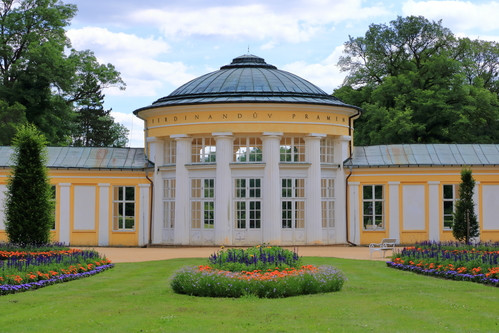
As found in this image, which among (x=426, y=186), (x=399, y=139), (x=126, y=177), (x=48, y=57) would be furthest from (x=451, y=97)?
(x=48, y=57)

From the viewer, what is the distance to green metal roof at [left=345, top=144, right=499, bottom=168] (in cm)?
3628

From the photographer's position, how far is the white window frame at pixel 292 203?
116 ft

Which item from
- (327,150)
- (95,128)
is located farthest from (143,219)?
(95,128)

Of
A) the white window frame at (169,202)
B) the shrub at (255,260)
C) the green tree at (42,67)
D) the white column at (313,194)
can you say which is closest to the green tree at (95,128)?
the green tree at (42,67)

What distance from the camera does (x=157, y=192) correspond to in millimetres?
36844

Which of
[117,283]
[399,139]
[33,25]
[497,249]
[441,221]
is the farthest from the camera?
[33,25]

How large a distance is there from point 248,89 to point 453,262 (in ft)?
59.1

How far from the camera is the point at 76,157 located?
38.0 meters

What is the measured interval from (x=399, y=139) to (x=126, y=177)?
65.4ft

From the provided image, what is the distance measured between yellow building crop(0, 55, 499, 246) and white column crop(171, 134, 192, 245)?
5 cm

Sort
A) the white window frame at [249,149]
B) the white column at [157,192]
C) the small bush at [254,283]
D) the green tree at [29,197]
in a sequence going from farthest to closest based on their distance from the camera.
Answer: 1. the white column at [157,192]
2. the white window frame at [249,149]
3. the green tree at [29,197]
4. the small bush at [254,283]

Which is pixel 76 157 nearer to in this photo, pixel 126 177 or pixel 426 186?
pixel 126 177

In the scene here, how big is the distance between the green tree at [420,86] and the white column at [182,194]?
16773 millimetres

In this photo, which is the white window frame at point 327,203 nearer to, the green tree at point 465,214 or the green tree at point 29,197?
the green tree at point 465,214
